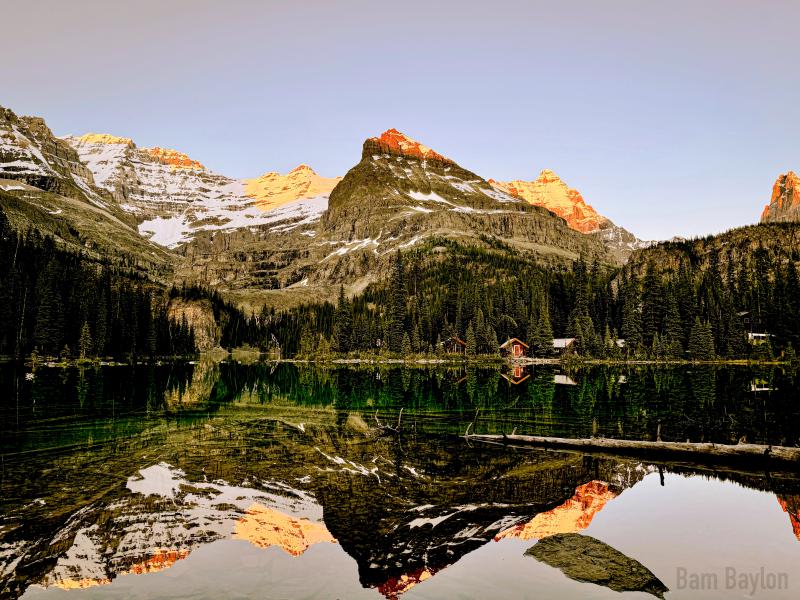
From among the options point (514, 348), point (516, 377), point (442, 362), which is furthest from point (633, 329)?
point (516, 377)

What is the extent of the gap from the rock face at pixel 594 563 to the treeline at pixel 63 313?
5553 inches

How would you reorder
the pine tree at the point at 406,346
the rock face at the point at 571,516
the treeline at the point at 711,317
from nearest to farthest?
A: the rock face at the point at 571,516
the treeline at the point at 711,317
the pine tree at the point at 406,346

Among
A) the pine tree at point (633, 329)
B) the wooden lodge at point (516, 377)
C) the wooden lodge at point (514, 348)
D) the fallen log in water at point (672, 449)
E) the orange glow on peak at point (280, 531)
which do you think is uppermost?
the pine tree at point (633, 329)

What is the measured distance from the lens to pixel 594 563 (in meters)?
14.9

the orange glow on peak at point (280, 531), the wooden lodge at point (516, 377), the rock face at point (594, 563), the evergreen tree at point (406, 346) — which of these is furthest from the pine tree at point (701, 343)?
the orange glow on peak at point (280, 531)

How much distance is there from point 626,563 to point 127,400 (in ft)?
175

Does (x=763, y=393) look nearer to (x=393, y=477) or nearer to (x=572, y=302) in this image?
(x=393, y=477)

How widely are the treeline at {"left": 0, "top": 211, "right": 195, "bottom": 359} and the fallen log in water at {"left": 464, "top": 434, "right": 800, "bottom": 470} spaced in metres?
132

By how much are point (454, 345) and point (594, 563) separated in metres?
161

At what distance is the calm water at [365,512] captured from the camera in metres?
14.1

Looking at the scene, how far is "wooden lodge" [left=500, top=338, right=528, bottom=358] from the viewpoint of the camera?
163000 millimetres

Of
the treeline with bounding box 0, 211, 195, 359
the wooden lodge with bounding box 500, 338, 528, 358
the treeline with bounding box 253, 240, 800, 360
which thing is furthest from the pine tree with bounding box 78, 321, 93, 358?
the wooden lodge with bounding box 500, 338, 528, 358

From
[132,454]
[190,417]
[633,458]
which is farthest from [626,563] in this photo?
[190,417]

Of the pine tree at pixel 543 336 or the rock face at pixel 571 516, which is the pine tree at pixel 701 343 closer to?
the pine tree at pixel 543 336
